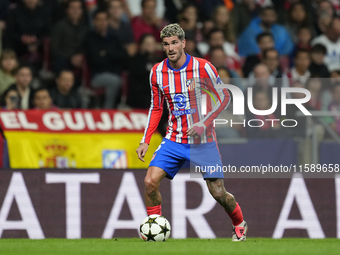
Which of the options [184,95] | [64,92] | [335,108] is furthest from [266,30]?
[184,95]

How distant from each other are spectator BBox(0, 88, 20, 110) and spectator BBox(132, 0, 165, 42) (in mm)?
2554

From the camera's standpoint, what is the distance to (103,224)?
8.26m

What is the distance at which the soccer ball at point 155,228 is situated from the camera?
6.30 metres

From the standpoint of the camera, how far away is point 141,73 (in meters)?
10.2

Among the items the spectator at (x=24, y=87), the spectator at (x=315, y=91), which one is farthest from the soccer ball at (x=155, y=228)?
the spectator at (x=24, y=87)

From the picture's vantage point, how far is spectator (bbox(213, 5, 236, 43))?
455 inches

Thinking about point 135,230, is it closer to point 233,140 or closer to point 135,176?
point 135,176

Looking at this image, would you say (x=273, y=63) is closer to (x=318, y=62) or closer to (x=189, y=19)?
(x=318, y=62)

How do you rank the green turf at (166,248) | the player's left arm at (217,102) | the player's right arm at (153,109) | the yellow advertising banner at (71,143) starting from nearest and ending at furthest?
the green turf at (166,248), the player's left arm at (217,102), the player's right arm at (153,109), the yellow advertising banner at (71,143)

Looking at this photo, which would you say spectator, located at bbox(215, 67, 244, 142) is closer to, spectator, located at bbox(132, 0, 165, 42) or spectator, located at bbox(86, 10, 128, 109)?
spectator, located at bbox(86, 10, 128, 109)

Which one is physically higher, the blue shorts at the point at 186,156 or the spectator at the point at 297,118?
the blue shorts at the point at 186,156

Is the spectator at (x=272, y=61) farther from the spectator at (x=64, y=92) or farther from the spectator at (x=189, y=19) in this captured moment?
the spectator at (x=64, y=92)

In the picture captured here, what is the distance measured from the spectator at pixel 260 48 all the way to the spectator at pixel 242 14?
668 millimetres

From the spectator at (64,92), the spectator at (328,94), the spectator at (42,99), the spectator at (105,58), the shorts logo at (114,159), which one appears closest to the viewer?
the shorts logo at (114,159)
